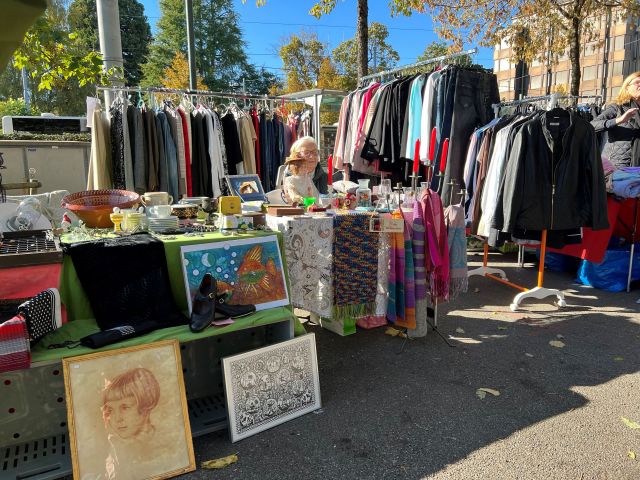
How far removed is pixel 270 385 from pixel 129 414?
0.72 m

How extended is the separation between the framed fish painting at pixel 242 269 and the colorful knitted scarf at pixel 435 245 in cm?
124

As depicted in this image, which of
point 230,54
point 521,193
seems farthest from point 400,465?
point 230,54

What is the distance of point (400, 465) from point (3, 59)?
7.11 ft

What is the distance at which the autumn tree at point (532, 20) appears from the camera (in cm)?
850

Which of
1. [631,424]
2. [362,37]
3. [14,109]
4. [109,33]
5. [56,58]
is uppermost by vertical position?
[14,109]

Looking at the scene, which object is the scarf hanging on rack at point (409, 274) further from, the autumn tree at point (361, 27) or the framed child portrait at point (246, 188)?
the autumn tree at point (361, 27)

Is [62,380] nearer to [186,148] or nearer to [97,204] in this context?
[97,204]

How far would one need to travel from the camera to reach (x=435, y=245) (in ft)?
11.3

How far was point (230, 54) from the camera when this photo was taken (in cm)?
3422

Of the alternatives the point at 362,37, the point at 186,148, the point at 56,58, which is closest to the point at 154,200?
the point at 186,148

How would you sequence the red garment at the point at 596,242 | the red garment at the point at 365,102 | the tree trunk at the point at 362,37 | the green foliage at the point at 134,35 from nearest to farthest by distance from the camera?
the red garment at the point at 596,242 < the red garment at the point at 365,102 < the tree trunk at the point at 362,37 < the green foliage at the point at 134,35

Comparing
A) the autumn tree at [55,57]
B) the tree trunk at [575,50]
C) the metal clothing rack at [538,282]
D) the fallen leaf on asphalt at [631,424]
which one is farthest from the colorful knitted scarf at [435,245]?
the tree trunk at [575,50]

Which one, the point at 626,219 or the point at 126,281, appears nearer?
the point at 126,281

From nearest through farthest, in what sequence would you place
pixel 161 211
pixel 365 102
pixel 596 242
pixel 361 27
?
1. pixel 161 211
2. pixel 596 242
3. pixel 365 102
4. pixel 361 27
